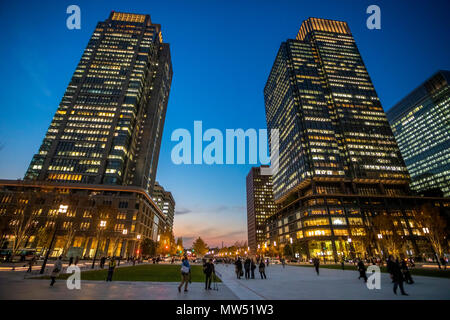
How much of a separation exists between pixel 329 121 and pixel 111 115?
10810 centimetres

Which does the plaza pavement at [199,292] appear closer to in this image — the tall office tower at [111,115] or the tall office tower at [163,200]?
the tall office tower at [111,115]

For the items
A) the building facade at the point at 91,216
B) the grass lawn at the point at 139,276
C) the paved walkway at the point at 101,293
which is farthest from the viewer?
the building facade at the point at 91,216

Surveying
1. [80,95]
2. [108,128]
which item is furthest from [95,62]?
[108,128]

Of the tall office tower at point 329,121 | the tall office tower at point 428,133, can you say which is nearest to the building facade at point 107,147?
the tall office tower at point 329,121

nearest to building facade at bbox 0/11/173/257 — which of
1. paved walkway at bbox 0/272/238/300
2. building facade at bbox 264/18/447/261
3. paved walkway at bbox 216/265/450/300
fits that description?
paved walkway at bbox 0/272/238/300

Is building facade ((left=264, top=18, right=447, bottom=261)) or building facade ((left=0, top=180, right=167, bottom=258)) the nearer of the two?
building facade ((left=0, top=180, right=167, bottom=258))

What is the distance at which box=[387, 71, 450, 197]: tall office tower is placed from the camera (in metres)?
134

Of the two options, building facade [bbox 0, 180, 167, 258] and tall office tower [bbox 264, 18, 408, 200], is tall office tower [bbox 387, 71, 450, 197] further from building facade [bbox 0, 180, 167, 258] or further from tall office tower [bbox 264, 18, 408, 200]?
building facade [bbox 0, 180, 167, 258]

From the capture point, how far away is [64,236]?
252ft

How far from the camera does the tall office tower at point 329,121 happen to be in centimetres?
9706

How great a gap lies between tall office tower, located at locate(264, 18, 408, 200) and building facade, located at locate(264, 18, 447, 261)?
1.55ft

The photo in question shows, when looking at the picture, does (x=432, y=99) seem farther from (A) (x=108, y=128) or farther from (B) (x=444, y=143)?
(A) (x=108, y=128)

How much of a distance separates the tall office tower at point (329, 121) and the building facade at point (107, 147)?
75561 millimetres
